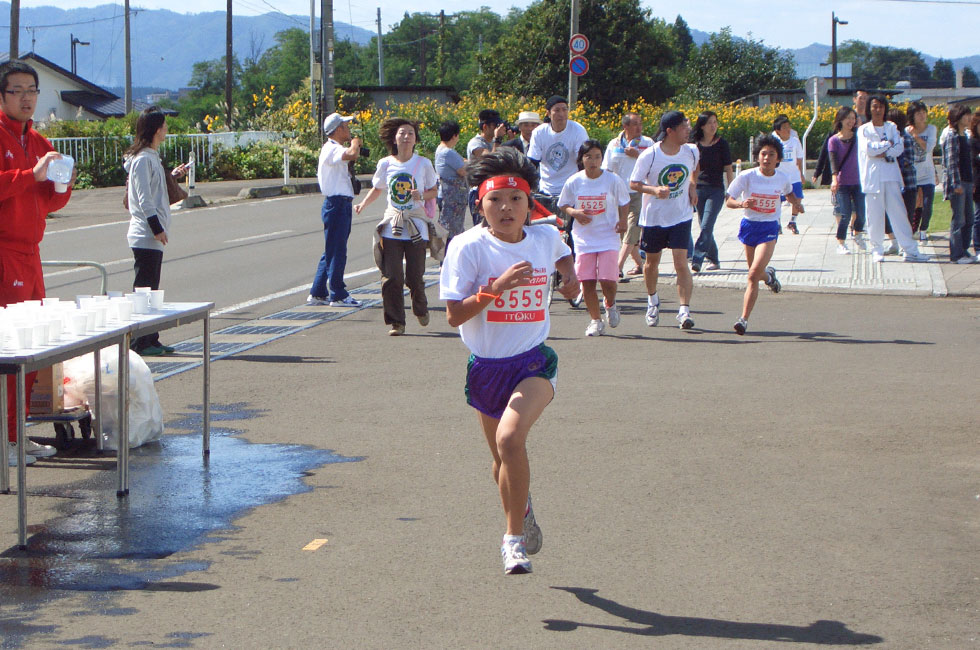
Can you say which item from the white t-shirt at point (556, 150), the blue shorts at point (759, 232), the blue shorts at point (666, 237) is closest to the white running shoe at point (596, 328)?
the blue shorts at point (666, 237)

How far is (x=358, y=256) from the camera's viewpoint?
17.9 metres

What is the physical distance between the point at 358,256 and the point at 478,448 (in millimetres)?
11289

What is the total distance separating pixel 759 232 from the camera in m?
10.7

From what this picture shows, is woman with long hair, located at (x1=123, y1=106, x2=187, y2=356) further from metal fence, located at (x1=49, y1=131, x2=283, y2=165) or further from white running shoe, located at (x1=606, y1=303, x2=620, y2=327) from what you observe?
metal fence, located at (x1=49, y1=131, x2=283, y2=165)

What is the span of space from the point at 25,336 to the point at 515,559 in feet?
7.41

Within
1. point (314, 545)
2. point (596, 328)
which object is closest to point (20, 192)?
point (314, 545)

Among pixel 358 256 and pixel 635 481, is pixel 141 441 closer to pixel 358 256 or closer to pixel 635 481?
pixel 635 481

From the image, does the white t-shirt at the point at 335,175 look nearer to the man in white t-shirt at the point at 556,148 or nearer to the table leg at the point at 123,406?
the man in white t-shirt at the point at 556,148

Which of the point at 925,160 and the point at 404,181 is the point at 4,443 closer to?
the point at 404,181

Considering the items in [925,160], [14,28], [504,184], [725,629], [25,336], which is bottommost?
[725,629]

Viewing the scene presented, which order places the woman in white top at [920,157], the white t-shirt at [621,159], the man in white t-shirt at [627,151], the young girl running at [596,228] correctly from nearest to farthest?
the young girl running at [596,228] < the man in white t-shirt at [627,151] < the white t-shirt at [621,159] < the woman in white top at [920,157]

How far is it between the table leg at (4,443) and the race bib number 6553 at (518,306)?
2.07 meters

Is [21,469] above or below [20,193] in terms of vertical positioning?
below

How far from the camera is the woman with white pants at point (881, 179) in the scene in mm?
14883
